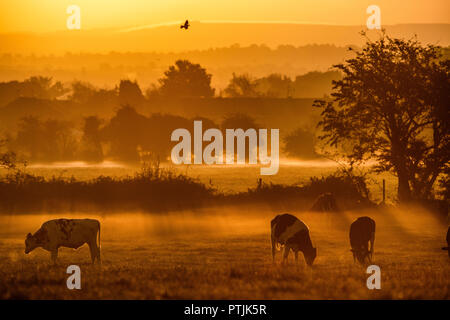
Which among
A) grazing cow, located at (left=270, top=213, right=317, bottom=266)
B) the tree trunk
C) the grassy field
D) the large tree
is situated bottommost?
the grassy field

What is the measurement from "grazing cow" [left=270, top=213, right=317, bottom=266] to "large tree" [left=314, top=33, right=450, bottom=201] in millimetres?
26092

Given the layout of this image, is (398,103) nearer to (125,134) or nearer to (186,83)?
(125,134)

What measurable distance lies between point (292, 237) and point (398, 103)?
99.0ft

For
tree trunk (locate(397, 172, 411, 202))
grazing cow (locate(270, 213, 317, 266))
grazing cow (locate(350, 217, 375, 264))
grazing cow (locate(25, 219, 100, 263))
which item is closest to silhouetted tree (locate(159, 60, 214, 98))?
tree trunk (locate(397, 172, 411, 202))

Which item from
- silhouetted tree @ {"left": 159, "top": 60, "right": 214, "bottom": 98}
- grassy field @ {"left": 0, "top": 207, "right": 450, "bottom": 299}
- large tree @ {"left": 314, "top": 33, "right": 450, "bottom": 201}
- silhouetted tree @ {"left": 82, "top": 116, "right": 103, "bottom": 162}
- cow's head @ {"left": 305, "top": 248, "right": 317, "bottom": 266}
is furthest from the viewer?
silhouetted tree @ {"left": 159, "top": 60, "right": 214, "bottom": 98}

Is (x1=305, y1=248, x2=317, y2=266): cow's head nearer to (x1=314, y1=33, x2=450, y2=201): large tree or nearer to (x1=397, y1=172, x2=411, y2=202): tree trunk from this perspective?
(x1=314, y1=33, x2=450, y2=201): large tree

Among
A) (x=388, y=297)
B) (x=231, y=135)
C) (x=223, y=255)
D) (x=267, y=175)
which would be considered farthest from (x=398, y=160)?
(x=231, y=135)

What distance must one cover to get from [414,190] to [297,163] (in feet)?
237

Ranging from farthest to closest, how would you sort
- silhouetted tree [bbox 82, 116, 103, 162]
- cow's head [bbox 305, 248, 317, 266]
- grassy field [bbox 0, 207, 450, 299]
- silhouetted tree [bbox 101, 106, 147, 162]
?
1. silhouetted tree [bbox 82, 116, 103, 162]
2. silhouetted tree [bbox 101, 106, 147, 162]
3. cow's head [bbox 305, 248, 317, 266]
4. grassy field [bbox 0, 207, 450, 299]

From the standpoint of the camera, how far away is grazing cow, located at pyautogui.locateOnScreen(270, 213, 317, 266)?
2678cm

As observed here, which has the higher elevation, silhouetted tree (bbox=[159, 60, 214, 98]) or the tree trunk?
silhouetted tree (bbox=[159, 60, 214, 98])

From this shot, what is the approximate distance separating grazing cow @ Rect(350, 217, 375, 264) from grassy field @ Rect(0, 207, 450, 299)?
433mm

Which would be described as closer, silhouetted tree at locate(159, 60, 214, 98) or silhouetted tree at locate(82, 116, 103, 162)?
silhouetted tree at locate(82, 116, 103, 162)

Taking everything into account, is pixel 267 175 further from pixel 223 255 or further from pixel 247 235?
pixel 223 255
